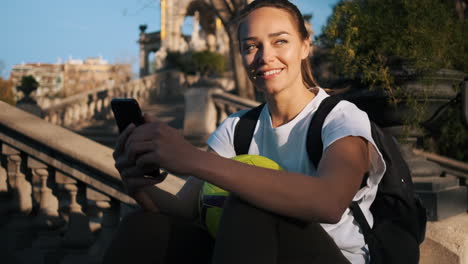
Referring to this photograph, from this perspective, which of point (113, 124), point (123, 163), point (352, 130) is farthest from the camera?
point (113, 124)

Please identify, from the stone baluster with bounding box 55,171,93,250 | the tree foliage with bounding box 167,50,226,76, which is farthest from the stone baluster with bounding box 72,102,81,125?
the tree foliage with bounding box 167,50,226,76

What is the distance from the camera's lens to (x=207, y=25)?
41.3 meters

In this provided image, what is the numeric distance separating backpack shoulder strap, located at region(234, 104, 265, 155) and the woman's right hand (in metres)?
0.42

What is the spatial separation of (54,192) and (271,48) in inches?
93.5

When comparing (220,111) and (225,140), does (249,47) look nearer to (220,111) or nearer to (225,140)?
(225,140)

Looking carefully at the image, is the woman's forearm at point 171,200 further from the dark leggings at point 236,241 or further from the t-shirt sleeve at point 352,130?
the t-shirt sleeve at point 352,130

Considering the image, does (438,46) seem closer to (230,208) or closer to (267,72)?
(267,72)

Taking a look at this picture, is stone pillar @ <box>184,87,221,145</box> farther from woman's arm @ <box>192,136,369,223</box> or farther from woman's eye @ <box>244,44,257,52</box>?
woman's arm @ <box>192,136,369,223</box>

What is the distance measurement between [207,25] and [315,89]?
40449 millimetres

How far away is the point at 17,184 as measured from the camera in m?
3.74

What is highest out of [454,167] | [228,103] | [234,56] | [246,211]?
[234,56]

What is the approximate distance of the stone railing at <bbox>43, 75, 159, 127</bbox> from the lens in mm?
13297

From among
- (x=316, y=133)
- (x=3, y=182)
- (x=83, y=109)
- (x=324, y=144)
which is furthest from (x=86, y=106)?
(x=324, y=144)

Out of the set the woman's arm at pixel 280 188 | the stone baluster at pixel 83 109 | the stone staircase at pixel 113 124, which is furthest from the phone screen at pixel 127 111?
the stone baluster at pixel 83 109
